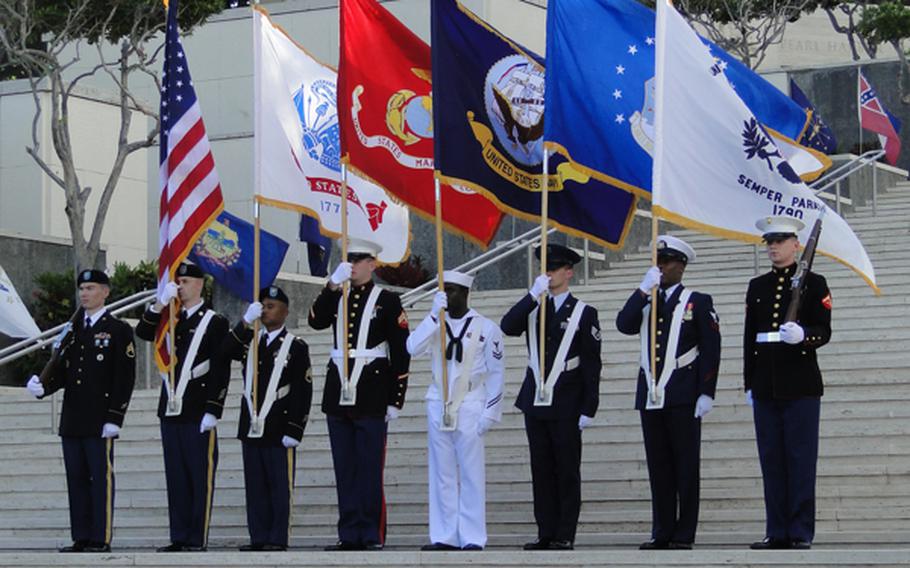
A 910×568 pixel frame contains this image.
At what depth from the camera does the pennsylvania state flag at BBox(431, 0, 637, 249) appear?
12117mm

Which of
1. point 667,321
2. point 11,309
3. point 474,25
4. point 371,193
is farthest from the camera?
point 11,309

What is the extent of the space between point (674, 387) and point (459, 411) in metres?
1.32

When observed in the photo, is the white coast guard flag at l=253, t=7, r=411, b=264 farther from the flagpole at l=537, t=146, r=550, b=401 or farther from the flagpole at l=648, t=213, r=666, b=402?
the flagpole at l=648, t=213, r=666, b=402

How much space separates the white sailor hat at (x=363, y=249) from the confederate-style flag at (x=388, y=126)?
50 centimetres

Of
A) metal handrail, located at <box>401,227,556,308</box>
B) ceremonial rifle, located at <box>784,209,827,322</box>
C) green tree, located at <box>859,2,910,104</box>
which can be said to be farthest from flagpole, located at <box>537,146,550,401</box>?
green tree, located at <box>859,2,910,104</box>

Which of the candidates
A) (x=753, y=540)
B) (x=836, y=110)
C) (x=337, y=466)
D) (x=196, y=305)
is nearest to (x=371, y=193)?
(x=196, y=305)

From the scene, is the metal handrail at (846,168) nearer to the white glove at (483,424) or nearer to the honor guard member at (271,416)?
the honor guard member at (271,416)

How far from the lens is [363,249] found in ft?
40.0

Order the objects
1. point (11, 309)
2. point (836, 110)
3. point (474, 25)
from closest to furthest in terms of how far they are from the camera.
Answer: point (474, 25)
point (11, 309)
point (836, 110)

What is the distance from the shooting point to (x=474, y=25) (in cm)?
1241

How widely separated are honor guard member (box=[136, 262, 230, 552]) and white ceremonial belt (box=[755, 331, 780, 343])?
3.55 m

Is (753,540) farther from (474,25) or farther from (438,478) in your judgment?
(474,25)

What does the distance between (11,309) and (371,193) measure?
13.0 ft

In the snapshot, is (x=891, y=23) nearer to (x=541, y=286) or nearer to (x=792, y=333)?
(x=541, y=286)
